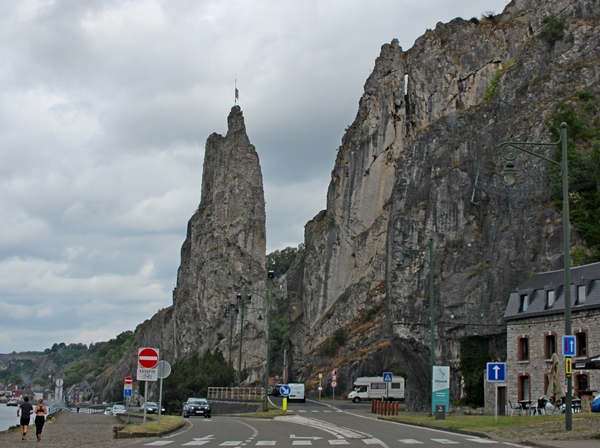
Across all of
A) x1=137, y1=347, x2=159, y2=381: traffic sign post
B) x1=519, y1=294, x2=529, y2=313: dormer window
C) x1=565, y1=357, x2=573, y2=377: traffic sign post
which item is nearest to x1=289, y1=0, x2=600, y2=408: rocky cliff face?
x1=519, y1=294, x2=529, y2=313: dormer window

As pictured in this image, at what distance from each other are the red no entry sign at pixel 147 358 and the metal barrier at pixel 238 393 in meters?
35.0

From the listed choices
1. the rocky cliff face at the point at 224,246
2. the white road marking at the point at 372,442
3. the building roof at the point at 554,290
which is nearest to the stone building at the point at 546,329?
the building roof at the point at 554,290

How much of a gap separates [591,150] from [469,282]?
12296 mm

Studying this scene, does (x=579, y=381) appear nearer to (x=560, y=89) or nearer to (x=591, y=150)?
(x=591, y=150)

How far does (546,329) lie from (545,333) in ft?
0.73

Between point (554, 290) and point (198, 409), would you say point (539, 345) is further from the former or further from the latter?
point (198, 409)

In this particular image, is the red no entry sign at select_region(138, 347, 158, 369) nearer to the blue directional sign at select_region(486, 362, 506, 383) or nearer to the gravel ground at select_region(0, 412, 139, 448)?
the gravel ground at select_region(0, 412, 139, 448)

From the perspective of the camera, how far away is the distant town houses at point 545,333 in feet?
127

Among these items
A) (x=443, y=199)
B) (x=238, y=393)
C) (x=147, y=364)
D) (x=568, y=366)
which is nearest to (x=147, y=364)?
(x=147, y=364)

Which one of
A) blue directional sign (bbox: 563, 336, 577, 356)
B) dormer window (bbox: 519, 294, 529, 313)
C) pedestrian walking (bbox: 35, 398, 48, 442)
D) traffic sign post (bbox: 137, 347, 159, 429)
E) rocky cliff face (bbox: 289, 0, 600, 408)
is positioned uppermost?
rocky cliff face (bbox: 289, 0, 600, 408)

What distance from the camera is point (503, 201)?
180ft

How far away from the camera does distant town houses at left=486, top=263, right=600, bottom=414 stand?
38625 mm

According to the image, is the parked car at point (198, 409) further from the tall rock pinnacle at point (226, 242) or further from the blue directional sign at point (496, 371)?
the tall rock pinnacle at point (226, 242)

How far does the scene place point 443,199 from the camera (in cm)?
5969
